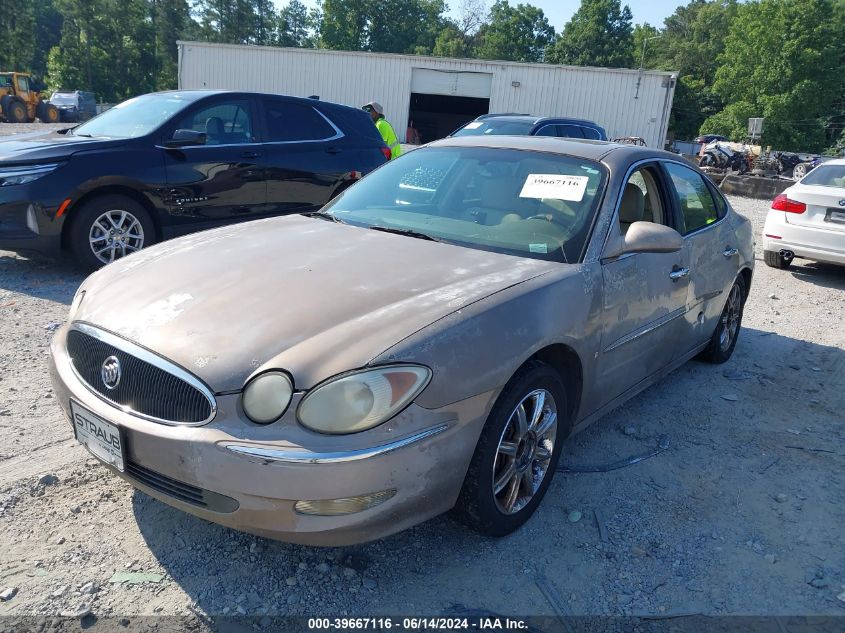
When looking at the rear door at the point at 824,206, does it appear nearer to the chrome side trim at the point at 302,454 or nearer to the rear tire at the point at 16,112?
the chrome side trim at the point at 302,454

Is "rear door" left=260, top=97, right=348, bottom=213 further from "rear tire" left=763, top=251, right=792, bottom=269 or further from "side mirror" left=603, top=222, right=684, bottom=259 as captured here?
"rear tire" left=763, top=251, right=792, bottom=269

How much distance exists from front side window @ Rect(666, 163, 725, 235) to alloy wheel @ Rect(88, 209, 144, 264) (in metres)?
4.66

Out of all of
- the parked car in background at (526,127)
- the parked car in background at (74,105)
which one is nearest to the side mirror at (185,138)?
the parked car in background at (526,127)

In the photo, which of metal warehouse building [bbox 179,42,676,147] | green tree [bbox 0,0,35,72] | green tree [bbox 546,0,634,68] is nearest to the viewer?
metal warehouse building [bbox 179,42,676,147]

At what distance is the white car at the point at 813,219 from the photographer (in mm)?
7980

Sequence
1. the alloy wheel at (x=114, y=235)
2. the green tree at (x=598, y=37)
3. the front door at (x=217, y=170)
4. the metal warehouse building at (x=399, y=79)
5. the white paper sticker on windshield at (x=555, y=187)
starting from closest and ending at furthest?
the white paper sticker on windshield at (x=555, y=187), the alloy wheel at (x=114, y=235), the front door at (x=217, y=170), the metal warehouse building at (x=399, y=79), the green tree at (x=598, y=37)

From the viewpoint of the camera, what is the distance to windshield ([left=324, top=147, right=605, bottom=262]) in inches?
129

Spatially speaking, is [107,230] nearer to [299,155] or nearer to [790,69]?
[299,155]

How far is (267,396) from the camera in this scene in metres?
2.18

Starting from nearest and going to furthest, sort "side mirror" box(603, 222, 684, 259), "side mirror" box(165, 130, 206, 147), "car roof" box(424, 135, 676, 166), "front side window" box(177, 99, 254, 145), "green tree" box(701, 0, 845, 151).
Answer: "side mirror" box(603, 222, 684, 259), "car roof" box(424, 135, 676, 166), "side mirror" box(165, 130, 206, 147), "front side window" box(177, 99, 254, 145), "green tree" box(701, 0, 845, 151)

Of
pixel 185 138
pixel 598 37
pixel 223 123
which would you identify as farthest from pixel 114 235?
pixel 598 37

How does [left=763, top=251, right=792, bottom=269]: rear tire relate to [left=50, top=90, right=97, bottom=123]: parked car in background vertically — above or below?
below

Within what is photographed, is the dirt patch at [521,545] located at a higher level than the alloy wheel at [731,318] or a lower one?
lower

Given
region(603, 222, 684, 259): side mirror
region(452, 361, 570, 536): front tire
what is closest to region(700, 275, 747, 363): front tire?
region(603, 222, 684, 259): side mirror
